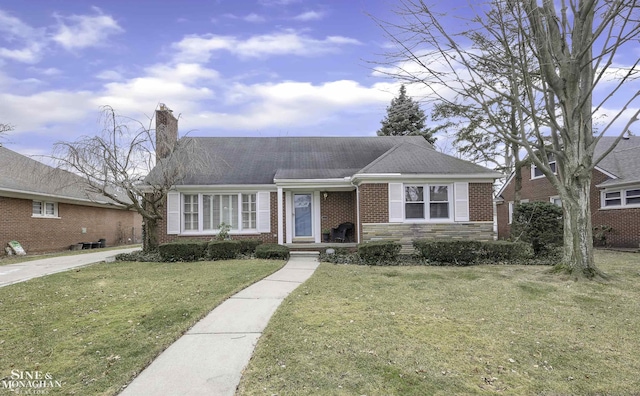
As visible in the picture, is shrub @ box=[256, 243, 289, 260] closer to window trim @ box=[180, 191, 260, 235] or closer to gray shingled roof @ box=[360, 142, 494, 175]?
window trim @ box=[180, 191, 260, 235]

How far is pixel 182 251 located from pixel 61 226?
35.1 ft

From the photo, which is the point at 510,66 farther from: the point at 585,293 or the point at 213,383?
the point at 213,383

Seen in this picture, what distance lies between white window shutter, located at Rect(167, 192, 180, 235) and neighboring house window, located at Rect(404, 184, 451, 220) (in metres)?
8.39

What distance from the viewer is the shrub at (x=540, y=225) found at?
35.9ft

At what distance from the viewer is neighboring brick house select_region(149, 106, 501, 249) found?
12078 mm

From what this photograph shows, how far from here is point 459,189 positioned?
12.3 metres

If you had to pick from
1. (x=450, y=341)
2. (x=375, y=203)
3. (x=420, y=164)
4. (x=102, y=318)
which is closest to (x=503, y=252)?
(x=420, y=164)

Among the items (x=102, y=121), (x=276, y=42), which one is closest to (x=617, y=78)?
(x=276, y=42)

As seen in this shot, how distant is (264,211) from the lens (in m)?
13.8

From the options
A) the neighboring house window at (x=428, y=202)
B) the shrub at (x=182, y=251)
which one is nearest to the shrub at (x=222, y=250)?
the shrub at (x=182, y=251)

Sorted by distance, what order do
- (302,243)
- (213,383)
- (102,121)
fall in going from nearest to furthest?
(213,383) < (102,121) < (302,243)

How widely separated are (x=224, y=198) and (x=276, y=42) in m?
Result: 6.10

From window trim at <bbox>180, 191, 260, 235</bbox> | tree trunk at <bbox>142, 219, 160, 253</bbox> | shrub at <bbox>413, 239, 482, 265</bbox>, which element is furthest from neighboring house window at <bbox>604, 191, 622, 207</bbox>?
tree trunk at <bbox>142, 219, 160, 253</bbox>

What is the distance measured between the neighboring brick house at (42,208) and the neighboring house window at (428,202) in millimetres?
10881
